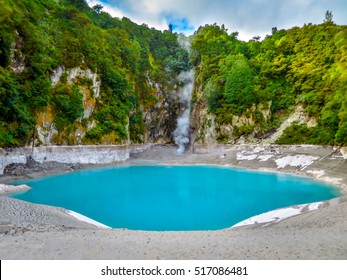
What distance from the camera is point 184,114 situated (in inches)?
2510

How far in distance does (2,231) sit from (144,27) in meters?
79.8

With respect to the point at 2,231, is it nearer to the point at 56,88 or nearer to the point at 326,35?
the point at 56,88

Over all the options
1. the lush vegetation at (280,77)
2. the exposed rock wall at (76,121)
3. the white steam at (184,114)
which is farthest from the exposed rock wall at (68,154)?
the lush vegetation at (280,77)

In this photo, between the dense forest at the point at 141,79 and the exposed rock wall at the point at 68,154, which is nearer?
the exposed rock wall at the point at 68,154

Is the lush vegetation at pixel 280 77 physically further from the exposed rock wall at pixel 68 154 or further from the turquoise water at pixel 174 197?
the exposed rock wall at pixel 68 154

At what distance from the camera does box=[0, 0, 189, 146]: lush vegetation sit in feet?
100

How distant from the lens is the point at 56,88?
38094mm

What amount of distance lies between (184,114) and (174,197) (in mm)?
44555

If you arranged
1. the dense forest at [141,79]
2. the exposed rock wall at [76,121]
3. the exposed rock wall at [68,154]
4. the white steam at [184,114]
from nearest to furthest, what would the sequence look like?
the exposed rock wall at [68,154] → the dense forest at [141,79] → the exposed rock wall at [76,121] → the white steam at [184,114]

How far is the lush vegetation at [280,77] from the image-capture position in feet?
139

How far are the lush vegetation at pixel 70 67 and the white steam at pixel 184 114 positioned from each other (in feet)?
10.1

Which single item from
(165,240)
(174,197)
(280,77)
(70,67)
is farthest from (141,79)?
Answer: (165,240)

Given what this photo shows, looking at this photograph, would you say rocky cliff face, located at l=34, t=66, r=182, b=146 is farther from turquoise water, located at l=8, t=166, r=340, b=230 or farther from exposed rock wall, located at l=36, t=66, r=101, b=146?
turquoise water, located at l=8, t=166, r=340, b=230
